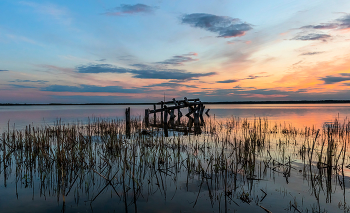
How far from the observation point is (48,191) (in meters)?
5.44

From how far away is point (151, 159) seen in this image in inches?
316

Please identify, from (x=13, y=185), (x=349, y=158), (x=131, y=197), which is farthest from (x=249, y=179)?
(x=13, y=185)

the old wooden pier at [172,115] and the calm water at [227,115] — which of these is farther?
the calm water at [227,115]

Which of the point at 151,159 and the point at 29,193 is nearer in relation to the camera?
the point at 29,193

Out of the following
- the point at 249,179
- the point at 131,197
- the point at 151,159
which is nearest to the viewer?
the point at 131,197

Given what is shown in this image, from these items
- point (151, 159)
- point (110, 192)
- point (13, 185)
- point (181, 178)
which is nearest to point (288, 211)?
point (181, 178)

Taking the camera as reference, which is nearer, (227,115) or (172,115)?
(172,115)

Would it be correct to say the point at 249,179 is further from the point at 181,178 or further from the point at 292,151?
the point at 292,151

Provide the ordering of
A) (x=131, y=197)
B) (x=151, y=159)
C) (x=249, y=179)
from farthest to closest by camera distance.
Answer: (x=151, y=159), (x=249, y=179), (x=131, y=197)

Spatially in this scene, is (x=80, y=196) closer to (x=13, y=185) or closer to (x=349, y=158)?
(x=13, y=185)

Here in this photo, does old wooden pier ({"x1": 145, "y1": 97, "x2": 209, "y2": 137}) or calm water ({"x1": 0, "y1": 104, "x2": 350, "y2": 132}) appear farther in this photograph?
calm water ({"x1": 0, "y1": 104, "x2": 350, "y2": 132})

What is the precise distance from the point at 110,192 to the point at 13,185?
299 centimetres

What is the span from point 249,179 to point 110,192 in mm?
4079

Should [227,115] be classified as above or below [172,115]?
below
